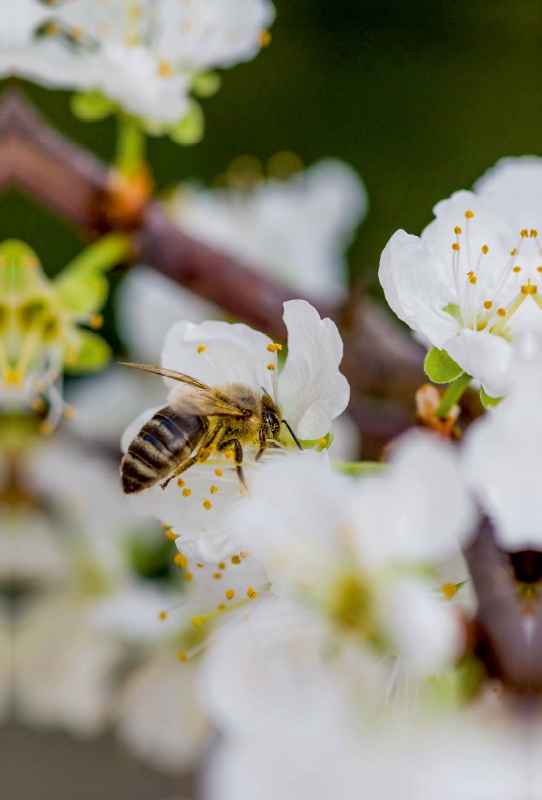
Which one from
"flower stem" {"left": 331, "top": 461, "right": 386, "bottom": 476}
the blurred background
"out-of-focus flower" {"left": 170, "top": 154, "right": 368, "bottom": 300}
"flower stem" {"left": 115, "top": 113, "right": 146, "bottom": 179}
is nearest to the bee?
"flower stem" {"left": 331, "top": 461, "right": 386, "bottom": 476}

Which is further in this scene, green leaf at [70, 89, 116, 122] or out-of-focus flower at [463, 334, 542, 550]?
green leaf at [70, 89, 116, 122]

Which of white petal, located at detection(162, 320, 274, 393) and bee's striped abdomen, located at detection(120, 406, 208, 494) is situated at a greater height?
white petal, located at detection(162, 320, 274, 393)

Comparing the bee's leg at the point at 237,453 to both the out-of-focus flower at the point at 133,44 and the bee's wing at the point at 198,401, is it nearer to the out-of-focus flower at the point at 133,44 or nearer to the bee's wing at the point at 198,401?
the bee's wing at the point at 198,401

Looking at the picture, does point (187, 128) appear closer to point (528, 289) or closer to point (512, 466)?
point (528, 289)

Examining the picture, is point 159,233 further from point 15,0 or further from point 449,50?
point 449,50

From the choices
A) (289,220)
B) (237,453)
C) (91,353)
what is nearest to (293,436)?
(237,453)

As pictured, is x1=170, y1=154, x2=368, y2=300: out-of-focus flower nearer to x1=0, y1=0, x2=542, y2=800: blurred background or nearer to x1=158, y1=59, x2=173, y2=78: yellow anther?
x1=158, y1=59, x2=173, y2=78: yellow anther

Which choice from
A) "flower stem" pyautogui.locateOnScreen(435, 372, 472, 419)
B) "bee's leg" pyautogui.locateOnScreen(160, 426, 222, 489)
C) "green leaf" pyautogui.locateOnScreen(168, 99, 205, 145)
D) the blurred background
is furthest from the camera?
the blurred background

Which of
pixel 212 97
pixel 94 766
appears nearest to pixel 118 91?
pixel 94 766
